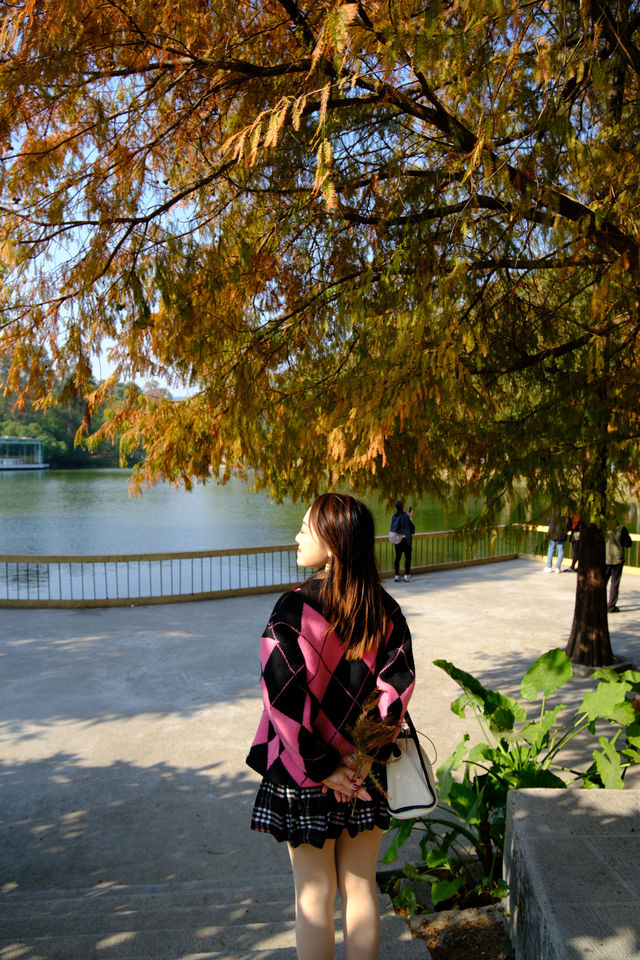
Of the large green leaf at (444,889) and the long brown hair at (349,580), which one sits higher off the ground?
the long brown hair at (349,580)

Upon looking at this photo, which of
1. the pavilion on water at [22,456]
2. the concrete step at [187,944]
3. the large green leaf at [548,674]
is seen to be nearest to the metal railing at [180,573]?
the large green leaf at [548,674]

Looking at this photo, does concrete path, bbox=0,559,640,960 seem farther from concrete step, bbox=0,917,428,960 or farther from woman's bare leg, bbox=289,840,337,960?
woman's bare leg, bbox=289,840,337,960

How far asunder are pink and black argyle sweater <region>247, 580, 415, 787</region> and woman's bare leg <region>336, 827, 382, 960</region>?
27 cm

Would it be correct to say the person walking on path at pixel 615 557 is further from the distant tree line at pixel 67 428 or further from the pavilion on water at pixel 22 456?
the pavilion on water at pixel 22 456

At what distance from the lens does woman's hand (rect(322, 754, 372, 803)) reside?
7.30ft

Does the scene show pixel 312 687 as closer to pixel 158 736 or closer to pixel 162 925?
pixel 162 925

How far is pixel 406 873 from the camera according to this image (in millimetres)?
3451

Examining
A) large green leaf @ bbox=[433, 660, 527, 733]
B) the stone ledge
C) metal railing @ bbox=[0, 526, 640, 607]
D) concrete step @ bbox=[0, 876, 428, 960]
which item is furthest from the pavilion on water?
the stone ledge

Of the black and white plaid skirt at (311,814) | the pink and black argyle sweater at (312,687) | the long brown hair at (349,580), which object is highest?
the long brown hair at (349,580)

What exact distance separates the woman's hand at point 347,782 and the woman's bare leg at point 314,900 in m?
0.17

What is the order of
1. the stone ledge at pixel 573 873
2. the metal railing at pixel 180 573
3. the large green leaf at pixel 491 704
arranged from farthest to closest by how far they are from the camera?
the metal railing at pixel 180 573, the large green leaf at pixel 491 704, the stone ledge at pixel 573 873

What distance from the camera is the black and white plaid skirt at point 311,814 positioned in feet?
7.30

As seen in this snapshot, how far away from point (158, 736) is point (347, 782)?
4.66 metres

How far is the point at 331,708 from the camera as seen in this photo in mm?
2264
